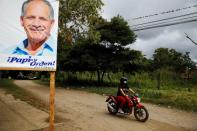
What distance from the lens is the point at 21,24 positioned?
6777mm

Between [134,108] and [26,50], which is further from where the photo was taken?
[134,108]

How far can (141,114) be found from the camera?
11117 mm

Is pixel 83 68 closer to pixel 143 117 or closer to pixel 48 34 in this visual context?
→ pixel 143 117

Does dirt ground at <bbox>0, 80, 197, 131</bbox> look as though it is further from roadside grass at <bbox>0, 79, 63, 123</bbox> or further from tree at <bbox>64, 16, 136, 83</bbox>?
tree at <bbox>64, 16, 136, 83</bbox>

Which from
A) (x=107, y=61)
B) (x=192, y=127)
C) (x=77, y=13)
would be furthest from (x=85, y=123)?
(x=107, y=61)

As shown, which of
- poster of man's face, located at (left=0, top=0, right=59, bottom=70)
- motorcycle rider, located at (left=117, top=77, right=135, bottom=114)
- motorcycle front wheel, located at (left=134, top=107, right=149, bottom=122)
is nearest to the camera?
poster of man's face, located at (left=0, top=0, right=59, bottom=70)

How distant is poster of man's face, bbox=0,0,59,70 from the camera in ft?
21.9

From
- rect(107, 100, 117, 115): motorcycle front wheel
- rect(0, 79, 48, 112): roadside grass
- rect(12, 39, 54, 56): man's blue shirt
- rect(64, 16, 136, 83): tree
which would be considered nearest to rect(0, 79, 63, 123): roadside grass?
rect(0, 79, 48, 112): roadside grass

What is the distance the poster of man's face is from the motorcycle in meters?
5.13

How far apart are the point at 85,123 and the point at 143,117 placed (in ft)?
7.28

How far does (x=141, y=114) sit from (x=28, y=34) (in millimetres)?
5951

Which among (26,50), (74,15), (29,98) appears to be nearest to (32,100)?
(29,98)

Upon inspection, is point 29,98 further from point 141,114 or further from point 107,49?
point 107,49

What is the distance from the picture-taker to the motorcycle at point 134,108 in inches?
436
